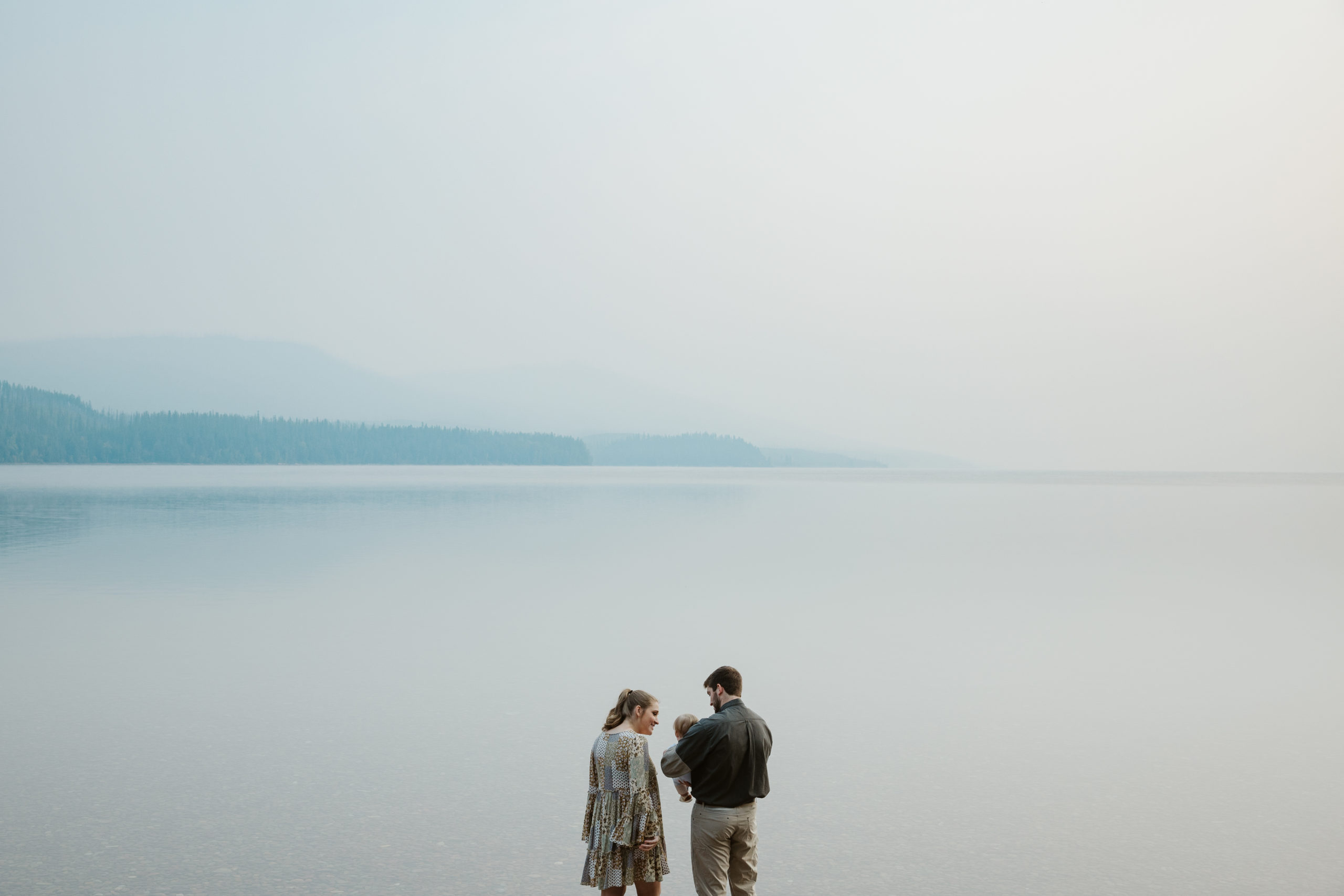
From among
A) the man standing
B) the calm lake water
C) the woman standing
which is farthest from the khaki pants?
the calm lake water

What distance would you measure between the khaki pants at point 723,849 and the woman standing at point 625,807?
0.21 meters

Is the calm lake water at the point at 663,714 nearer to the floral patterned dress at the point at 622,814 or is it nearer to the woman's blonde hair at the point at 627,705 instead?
the floral patterned dress at the point at 622,814

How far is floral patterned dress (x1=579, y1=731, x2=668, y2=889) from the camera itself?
16.9 feet

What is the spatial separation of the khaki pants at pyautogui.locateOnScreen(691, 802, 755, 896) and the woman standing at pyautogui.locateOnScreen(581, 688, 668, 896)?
0.21 metres

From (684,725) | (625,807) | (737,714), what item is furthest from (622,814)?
(737,714)

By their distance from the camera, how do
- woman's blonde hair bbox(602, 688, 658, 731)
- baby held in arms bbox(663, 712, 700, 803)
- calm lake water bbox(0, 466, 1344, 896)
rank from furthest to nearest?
1. calm lake water bbox(0, 466, 1344, 896)
2. baby held in arms bbox(663, 712, 700, 803)
3. woman's blonde hair bbox(602, 688, 658, 731)

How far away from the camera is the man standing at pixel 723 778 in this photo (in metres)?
5.20

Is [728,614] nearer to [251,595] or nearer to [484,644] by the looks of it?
[484,644]

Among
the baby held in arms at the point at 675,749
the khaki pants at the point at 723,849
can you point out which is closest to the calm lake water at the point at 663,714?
the khaki pants at the point at 723,849

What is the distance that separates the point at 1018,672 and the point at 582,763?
20.7 ft

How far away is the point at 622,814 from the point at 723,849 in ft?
1.92

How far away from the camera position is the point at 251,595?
18.5 m

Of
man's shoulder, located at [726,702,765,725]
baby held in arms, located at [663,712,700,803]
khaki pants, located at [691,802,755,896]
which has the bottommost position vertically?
khaki pants, located at [691,802,755,896]

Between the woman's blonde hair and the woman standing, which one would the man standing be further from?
the woman's blonde hair
